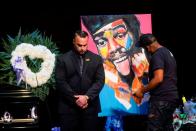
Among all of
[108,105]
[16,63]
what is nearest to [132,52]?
[108,105]

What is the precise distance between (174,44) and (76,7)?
155 cm

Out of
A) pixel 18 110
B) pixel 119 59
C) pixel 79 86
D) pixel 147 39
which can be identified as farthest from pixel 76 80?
pixel 119 59

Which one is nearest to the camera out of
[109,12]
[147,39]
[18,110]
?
[18,110]

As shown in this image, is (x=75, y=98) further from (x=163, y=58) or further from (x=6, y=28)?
(x=6, y=28)

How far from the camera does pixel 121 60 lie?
20.0 feet

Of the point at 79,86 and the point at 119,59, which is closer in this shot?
the point at 79,86

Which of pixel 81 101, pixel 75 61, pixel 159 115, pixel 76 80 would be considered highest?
pixel 75 61

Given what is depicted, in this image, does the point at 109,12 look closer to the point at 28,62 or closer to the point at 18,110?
the point at 28,62

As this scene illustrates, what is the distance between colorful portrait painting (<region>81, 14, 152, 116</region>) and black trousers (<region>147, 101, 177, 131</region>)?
121 centimetres

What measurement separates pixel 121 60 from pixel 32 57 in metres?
1.24

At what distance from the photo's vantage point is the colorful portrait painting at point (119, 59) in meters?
6.07

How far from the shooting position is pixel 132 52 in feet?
20.1

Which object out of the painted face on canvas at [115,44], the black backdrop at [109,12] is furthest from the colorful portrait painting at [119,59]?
the black backdrop at [109,12]

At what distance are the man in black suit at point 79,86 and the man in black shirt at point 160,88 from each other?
0.59m
